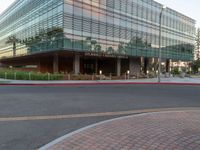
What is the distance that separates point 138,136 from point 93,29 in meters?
31.3

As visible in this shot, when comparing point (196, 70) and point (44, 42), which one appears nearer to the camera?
point (44, 42)

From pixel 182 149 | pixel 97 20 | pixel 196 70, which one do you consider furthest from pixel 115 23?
pixel 196 70

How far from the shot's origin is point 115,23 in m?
39.1

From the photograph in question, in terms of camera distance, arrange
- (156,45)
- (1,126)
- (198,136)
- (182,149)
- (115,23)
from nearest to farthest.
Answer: (182,149), (198,136), (1,126), (115,23), (156,45)

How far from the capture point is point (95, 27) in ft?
116

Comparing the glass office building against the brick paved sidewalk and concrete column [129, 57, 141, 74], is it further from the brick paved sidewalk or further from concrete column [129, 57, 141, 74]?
the brick paved sidewalk

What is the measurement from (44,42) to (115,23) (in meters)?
13.4

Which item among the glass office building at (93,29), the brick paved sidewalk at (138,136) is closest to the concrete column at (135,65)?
the glass office building at (93,29)

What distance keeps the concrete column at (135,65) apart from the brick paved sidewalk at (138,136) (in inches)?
1532

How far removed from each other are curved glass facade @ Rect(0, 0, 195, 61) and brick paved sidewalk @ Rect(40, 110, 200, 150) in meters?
25.7

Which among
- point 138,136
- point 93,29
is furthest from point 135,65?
point 138,136

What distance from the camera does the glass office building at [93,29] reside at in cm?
3234

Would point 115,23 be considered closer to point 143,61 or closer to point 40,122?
point 143,61

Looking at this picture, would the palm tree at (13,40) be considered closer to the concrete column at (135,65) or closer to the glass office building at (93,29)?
the glass office building at (93,29)
